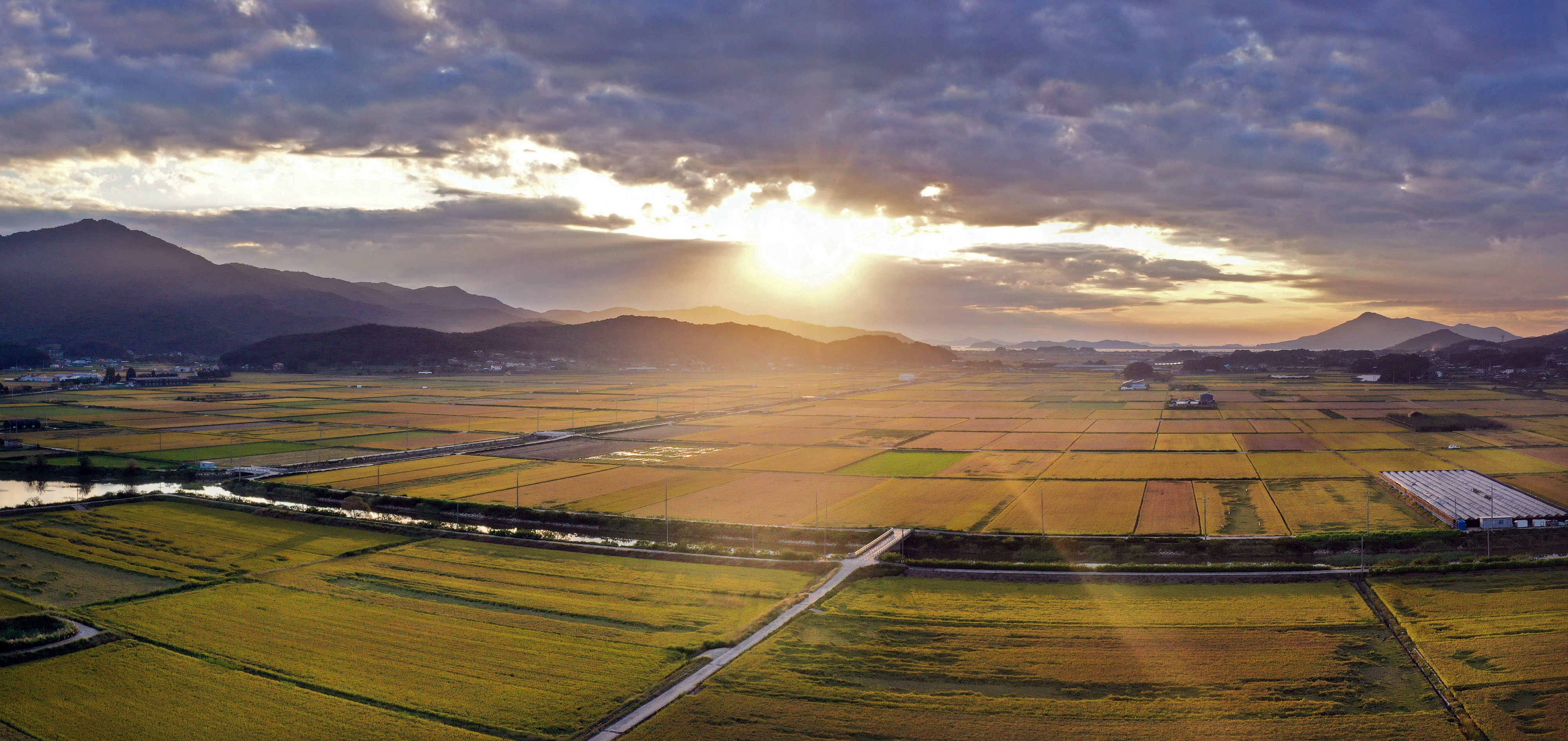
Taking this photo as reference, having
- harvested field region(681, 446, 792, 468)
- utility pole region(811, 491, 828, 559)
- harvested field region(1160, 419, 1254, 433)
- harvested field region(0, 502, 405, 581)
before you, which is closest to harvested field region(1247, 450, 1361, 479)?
harvested field region(1160, 419, 1254, 433)

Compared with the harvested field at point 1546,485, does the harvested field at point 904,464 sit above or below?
below

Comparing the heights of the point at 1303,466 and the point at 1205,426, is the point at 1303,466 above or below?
below

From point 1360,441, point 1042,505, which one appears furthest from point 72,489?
point 1360,441

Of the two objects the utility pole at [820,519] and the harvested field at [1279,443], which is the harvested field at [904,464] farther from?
the harvested field at [1279,443]

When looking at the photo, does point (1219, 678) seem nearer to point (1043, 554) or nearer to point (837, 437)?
point (1043, 554)

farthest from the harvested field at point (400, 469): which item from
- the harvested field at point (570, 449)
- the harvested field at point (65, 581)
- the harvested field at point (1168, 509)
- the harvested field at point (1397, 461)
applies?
the harvested field at point (1397, 461)

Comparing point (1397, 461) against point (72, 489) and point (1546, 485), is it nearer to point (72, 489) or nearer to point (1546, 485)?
point (1546, 485)
